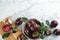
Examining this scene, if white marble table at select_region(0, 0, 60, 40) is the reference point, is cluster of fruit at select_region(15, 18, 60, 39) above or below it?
below

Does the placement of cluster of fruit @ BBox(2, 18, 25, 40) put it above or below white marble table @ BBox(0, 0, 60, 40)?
below

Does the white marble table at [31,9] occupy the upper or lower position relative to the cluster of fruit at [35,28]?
upper

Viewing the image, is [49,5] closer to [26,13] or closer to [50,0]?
[50,0]

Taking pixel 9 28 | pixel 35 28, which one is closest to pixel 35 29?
pixel 35 28

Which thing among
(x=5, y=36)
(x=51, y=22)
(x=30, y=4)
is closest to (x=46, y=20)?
(x=51, y=22)

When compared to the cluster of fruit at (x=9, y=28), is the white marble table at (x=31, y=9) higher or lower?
higher

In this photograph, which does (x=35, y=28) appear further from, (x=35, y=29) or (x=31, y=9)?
(x=31, y=9)

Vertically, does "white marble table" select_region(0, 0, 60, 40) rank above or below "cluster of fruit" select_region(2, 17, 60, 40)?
above

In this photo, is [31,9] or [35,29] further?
[31,9]
